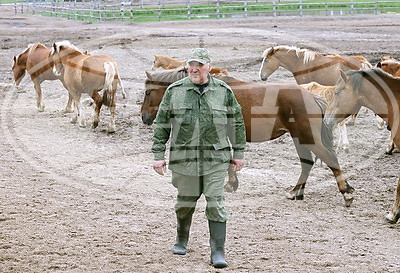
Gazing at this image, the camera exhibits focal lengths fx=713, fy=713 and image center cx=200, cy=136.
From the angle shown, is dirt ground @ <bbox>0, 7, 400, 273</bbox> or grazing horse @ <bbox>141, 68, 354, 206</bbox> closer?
dirt ground @ <bbox>0, 7, 400, 273</bbox>

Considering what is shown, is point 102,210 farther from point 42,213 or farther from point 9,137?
point 9,137

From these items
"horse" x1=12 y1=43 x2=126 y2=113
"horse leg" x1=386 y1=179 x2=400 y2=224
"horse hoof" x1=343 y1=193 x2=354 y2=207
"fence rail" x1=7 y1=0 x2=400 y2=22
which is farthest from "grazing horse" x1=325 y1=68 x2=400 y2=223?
"fence rail" x1=7 y1=0 x2=400 y2=22

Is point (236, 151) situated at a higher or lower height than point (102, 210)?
higher

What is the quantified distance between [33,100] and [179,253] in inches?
394

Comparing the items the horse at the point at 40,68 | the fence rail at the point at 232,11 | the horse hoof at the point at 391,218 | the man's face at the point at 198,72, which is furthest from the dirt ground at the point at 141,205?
the fence rail at the point at 232,11

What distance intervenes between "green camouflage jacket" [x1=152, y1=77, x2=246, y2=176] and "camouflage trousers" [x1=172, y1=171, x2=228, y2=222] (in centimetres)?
6

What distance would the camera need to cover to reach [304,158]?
8469 millimetres

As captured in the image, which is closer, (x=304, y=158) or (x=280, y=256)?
(x=280, y=256)

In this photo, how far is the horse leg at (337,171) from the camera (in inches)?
317

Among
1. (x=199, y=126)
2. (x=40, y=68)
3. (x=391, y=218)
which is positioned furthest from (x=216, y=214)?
(x=40, y=68)

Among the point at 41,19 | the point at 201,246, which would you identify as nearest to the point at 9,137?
the point at 201,246

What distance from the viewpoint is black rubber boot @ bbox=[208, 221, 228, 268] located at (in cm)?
583

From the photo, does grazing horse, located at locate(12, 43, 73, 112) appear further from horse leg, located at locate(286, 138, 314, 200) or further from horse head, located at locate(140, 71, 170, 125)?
horse leg, located at locate(286, 138, 314, 200)

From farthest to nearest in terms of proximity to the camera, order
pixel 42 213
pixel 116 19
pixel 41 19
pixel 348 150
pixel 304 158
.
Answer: pixel 41 19
pixel 116 19
pixel 348 150
pixel 304 158
pixel 42 213
